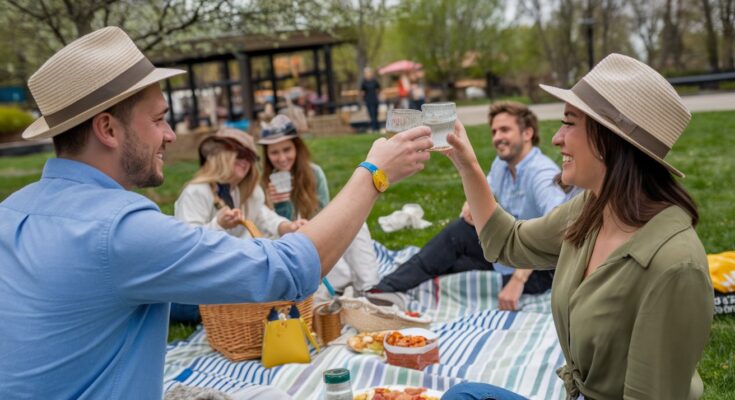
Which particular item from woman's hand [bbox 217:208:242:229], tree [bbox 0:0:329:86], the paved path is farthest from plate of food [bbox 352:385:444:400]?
the paved path

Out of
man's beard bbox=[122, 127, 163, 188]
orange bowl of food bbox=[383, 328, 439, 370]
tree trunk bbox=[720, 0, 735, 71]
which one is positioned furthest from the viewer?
tree trunk bbox=[720, 0, 735, 71]

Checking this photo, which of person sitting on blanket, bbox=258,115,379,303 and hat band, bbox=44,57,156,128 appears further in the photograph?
person sitting on blanket, bbox=258,115,379,303

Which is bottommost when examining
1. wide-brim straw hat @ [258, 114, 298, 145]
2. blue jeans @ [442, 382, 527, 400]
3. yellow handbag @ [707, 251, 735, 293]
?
yellow handbag @ [707, 251, 735, 293]

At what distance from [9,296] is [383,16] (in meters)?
13.1

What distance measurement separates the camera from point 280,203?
6121mm

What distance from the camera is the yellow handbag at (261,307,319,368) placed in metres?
4.46

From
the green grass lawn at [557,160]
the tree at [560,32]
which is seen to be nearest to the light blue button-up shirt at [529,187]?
the green grass lawn at [557,160]

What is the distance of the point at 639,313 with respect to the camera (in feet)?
7.26

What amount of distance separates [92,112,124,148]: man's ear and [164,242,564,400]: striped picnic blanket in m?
1.56

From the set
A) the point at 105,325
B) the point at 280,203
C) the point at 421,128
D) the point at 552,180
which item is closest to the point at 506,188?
the point at 552,180

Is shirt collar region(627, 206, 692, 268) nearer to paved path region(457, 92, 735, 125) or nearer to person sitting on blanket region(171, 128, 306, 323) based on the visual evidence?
person sitting on blanket region(171, 128, 306, 323)

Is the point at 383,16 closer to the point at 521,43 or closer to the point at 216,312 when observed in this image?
the point at 216,312

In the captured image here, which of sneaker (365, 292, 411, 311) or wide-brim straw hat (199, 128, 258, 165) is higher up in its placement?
wide-brim straw hat (199, 128, 258, 165)

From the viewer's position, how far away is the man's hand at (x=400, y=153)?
2469 millimetres
